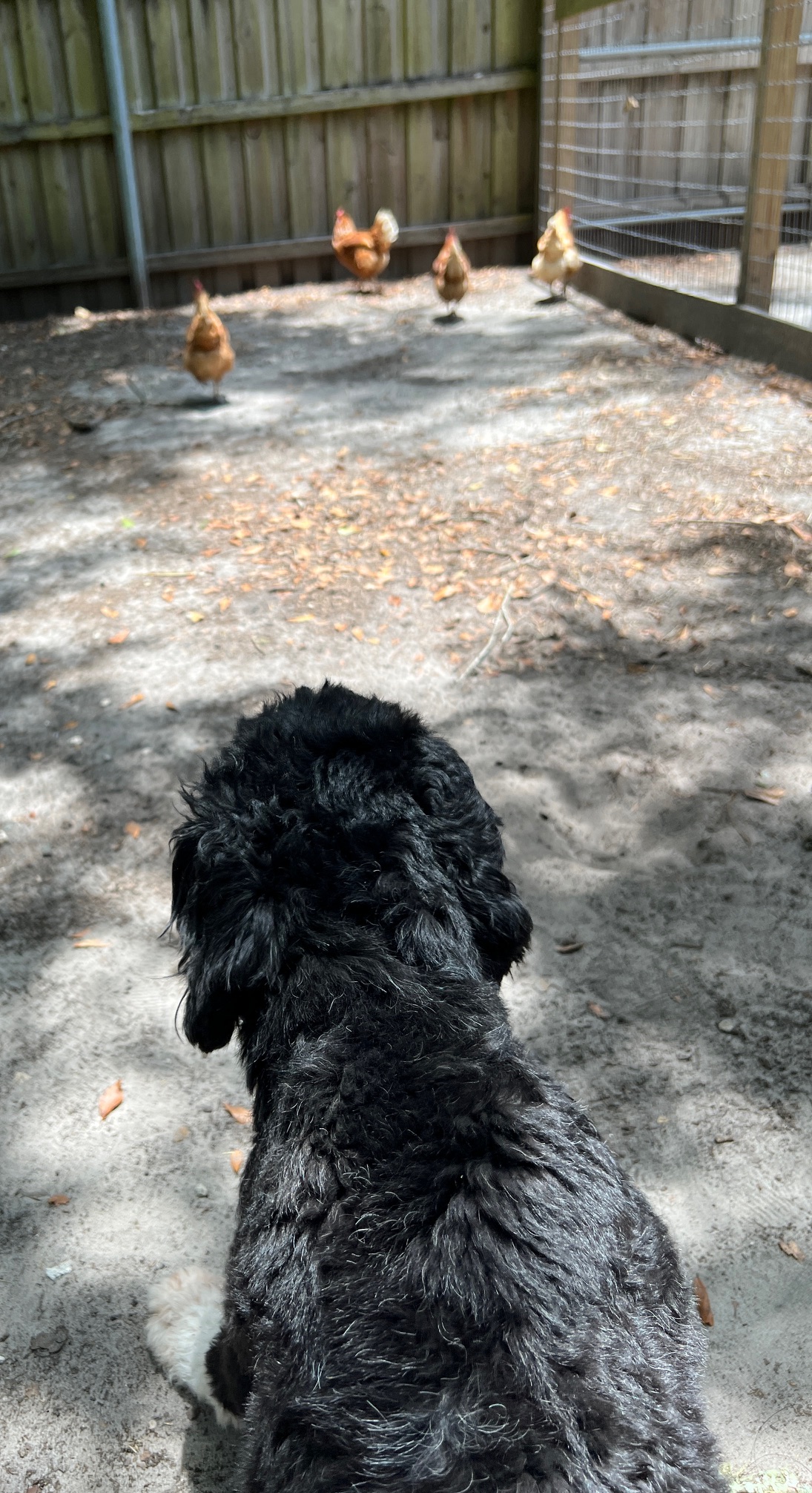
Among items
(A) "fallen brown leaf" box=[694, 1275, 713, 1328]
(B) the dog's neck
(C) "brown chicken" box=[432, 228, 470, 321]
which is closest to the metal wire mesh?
(C) "brown chicken" box=[432, 228, 470, 321]

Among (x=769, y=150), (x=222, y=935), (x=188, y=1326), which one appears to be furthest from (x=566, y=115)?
(x=188, y=1326)

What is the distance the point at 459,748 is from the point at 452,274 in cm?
665

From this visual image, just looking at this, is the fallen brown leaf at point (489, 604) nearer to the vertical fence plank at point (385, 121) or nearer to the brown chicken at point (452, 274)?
the brown chicken at point (452, 274)

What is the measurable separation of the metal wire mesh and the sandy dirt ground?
10.3 ft

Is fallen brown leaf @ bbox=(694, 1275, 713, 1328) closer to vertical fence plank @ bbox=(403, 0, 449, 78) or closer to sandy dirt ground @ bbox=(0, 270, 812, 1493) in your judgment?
sandy dirt ground @ bbox=(0, 270, 812, 1493)

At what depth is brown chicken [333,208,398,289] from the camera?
10.3 m

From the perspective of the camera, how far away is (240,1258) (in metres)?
1.69

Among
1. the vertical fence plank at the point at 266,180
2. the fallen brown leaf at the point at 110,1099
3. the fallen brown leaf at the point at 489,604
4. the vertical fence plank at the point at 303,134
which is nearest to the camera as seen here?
the fallen brown leaf at the point at 110,1099

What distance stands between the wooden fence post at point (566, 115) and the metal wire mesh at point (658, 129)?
1cm

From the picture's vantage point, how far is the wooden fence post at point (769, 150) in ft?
21.7

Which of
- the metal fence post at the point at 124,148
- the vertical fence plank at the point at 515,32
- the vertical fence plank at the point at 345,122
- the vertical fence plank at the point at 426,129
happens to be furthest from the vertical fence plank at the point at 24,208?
the vertical fence plank at the point at 515,32

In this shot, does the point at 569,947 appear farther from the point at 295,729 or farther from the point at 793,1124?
the point at 295,729

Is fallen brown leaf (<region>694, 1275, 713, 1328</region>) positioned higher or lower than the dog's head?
lower

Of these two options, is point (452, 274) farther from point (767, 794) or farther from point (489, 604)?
point (767, 794)
